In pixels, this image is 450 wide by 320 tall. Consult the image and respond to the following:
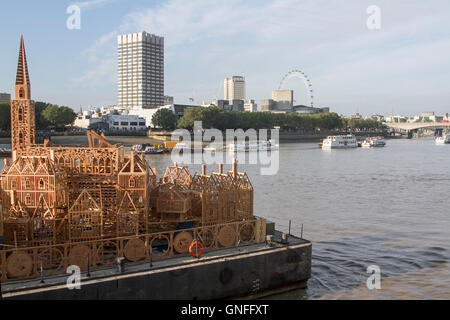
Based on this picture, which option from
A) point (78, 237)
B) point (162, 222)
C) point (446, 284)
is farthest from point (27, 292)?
point (446, 284)

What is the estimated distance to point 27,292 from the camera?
13.8m

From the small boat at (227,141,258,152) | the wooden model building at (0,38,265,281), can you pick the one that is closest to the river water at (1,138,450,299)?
the wooden model building at (0,38,265,281)

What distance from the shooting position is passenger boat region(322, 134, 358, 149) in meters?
127

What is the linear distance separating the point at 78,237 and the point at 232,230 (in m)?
6.03

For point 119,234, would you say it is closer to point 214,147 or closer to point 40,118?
point 214,147

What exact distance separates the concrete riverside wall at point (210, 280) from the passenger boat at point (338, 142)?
4356 inches

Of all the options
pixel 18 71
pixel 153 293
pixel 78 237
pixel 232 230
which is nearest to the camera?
pixel 153 293

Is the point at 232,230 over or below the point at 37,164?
below

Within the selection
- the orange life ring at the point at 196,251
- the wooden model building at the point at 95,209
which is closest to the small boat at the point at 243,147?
the wooden model building at the point at 95,209

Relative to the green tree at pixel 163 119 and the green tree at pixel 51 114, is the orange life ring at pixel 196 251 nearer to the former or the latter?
the green tree at pixel 51 114

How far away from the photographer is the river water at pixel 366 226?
21056 millimetres

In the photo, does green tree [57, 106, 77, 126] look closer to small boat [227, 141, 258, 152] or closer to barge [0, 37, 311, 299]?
small boat [227, 141, 258, 152]
